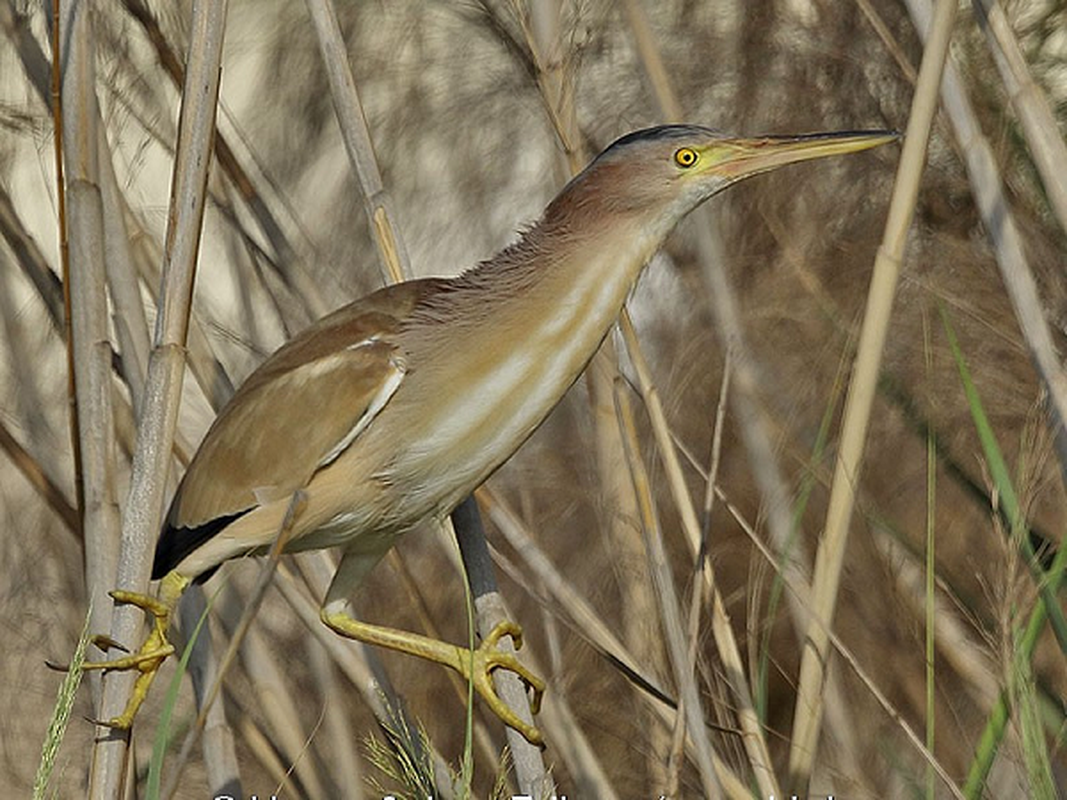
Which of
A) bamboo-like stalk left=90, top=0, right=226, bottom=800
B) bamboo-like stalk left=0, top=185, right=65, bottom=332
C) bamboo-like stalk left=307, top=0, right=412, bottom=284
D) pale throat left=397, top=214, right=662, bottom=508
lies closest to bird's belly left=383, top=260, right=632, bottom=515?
pale throat left=397, top=214, right=662, bottom=508

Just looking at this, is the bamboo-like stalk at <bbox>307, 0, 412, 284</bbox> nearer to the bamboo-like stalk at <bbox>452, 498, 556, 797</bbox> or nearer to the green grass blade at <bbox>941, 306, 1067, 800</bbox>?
the bamboo-like stalk at <bbox>452, 498, 556, 797</bbox>

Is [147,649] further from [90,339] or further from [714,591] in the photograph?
[714,591]

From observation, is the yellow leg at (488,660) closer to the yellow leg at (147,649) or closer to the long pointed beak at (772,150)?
the yellow leg at (147,649)

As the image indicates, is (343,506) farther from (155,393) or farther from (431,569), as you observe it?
(431,569)

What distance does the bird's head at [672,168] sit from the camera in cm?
102

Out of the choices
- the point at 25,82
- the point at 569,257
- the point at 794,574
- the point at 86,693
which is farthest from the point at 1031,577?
the point at 86,693

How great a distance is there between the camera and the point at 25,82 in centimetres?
155

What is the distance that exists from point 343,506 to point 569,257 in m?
0.21

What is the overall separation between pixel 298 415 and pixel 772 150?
1.12 feet

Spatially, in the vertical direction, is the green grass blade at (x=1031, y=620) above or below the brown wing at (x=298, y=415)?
below

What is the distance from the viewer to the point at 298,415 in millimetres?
1077

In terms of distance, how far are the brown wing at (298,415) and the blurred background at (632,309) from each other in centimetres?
19

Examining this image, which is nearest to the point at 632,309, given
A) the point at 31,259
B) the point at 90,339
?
the point at 31,259

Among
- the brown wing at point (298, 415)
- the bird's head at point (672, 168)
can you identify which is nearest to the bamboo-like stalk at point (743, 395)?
the bird's head at point (672, 168)
